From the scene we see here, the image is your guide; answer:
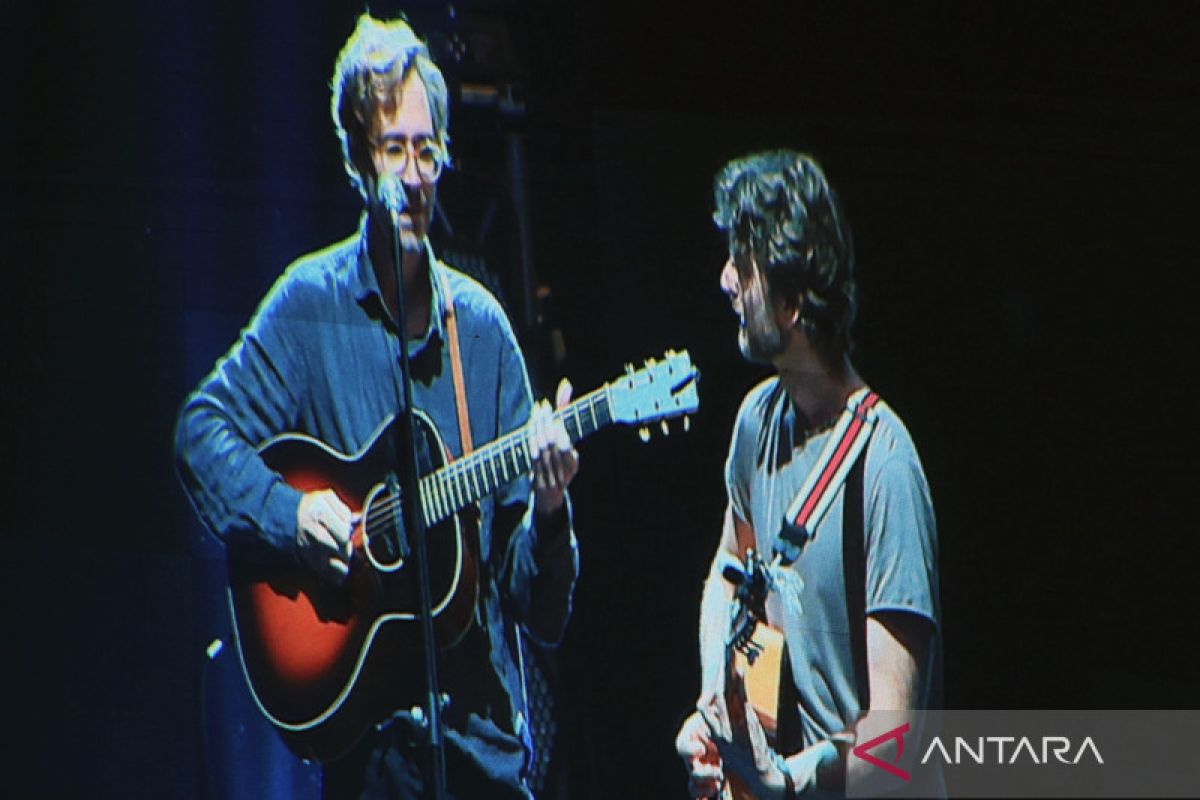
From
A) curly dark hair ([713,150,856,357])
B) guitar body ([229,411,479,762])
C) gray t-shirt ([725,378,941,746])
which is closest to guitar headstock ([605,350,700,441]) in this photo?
gray t-shirt ([725,378,941,746])

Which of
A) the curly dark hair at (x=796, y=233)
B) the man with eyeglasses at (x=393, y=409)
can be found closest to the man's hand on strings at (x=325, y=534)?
the man with eyeglasses at (x=393, y=409)

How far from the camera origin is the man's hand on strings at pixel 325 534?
319cm

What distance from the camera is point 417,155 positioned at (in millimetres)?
3342

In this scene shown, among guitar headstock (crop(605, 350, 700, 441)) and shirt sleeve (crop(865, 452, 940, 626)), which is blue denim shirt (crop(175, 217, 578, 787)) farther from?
shirt sleeve (crop(865, 452, 940, 626))

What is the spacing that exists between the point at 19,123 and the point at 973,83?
213cm

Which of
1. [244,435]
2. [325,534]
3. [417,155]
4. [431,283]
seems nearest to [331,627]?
[325,534]

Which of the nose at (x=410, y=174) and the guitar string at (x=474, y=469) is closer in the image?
the guitar string at (x=474, y=469)

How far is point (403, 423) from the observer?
10.7 feet

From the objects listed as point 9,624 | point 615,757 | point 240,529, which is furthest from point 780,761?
point 9,624

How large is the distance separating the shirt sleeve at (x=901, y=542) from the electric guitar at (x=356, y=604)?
0.85 metres

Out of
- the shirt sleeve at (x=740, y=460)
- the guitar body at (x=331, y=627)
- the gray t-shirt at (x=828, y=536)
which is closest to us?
the guitar body at (x=331, y=627)

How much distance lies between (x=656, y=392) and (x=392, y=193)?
0.71 meters

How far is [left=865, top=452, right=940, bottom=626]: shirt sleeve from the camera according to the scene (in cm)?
333

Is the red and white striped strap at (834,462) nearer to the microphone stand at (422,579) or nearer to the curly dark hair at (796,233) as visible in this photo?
the curly dark hair at (796,233)
